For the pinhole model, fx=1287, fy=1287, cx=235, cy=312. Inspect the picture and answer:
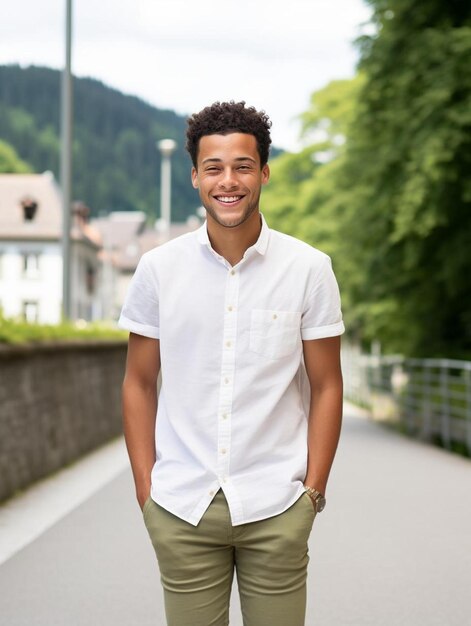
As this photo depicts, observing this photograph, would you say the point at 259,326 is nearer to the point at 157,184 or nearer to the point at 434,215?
the point at 434,215

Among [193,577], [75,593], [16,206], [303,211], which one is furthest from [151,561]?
[16,206]

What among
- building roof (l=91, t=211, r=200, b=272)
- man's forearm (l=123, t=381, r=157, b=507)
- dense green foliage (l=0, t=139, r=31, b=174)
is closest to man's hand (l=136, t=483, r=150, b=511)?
man's forearm (l=123, t=381, r=157, b=507)

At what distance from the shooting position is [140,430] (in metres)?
3.35

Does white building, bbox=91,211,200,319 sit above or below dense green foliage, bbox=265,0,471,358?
above

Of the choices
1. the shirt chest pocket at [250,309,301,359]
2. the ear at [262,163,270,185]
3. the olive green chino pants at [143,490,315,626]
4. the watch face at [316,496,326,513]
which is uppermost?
the ear at [262,163,270,185]

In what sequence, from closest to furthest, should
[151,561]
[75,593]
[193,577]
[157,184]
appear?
[193,577]
[75,593]
[151,561]
[157,184]

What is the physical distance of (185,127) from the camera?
339 cm

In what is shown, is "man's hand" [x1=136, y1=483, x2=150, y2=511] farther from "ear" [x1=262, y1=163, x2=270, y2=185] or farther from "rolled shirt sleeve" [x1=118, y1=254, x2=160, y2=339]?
"ear" [x1=262, y1=163, x2=270, y2=185]

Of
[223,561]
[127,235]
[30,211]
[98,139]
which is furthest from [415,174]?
[98,139]

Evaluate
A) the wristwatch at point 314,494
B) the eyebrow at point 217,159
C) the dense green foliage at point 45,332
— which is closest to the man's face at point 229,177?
the eyebrow at point 217,159

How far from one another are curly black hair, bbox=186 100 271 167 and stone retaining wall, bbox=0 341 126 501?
7394mm

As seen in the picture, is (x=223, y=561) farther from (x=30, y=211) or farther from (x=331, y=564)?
(x=30, y=211)

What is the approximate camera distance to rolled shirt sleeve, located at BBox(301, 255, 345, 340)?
326 centimetres

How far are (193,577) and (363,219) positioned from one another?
17.9 meters
